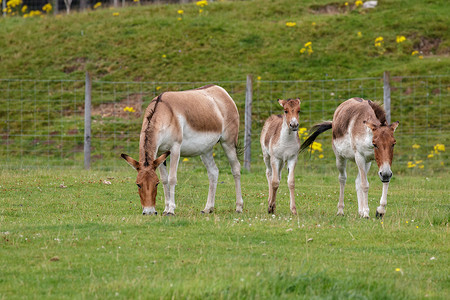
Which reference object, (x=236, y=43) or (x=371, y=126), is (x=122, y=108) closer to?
(x=236, y=43)

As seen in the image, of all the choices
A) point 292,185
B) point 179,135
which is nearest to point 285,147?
point 292,185

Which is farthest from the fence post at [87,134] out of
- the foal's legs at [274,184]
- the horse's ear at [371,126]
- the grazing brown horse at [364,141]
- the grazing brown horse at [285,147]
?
the horse's ear at [371,126]

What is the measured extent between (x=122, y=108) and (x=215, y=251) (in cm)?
1653

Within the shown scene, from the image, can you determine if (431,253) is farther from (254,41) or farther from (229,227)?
(254,41)

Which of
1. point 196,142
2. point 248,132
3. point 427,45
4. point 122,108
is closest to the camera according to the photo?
point 196,142

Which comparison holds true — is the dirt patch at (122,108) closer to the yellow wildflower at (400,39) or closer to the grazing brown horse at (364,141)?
the yellow wildflower at (400,39)

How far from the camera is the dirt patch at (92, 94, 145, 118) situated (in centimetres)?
2269

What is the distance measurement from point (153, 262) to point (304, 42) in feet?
71.2

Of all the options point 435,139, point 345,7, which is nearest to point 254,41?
point 345,7

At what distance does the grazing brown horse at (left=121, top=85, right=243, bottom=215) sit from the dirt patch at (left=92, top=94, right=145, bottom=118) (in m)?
10.8

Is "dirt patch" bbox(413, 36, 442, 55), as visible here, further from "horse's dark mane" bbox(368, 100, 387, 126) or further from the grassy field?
Answer: "horse's dark mane" bbox(368, 100, 387, 126)

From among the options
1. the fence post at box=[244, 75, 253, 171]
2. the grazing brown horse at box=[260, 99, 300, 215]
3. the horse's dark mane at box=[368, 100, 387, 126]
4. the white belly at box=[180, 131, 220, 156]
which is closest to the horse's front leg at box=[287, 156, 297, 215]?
the grazing brown horse at box=[260, 99, 300, 215]

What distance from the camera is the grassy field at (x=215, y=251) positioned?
576 cm

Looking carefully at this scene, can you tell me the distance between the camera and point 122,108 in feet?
76.1
